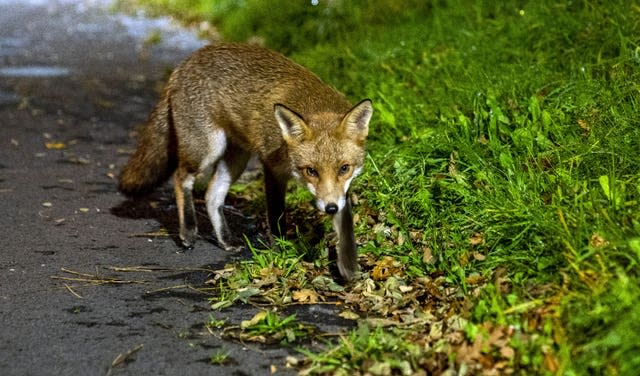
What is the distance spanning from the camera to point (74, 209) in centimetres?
714

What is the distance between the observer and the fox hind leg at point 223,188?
6.67 m

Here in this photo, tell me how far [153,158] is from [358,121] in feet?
6.51

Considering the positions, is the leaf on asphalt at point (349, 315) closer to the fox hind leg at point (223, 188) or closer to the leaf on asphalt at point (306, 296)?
the leaf on asphalt at point (306, 296)

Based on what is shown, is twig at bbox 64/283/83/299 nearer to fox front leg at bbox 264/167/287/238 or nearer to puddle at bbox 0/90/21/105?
fox front leg at bbox 264/167/287/238

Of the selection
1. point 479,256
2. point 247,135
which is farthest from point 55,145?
point 479,256

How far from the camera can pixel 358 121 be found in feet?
18.6

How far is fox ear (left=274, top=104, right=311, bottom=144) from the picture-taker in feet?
18.2

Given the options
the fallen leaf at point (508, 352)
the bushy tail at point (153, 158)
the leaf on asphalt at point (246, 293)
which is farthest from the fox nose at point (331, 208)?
the bushy tail at point (153, 158)

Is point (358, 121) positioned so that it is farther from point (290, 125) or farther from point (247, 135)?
point (247, 135)

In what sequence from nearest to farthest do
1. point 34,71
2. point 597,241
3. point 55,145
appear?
1. point 597,241
2. point 55,145
3. point 34,71

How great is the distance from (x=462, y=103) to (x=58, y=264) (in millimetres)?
A: 3484

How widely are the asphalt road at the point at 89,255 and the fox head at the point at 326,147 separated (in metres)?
0.95

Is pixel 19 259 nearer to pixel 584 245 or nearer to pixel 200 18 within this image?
pixel 584 245

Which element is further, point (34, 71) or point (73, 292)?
point (34, 71)
